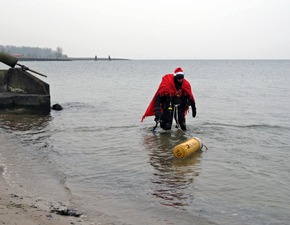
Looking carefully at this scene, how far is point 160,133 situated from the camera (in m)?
11.6

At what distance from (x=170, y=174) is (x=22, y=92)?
931 cm

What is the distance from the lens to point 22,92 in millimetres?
15078

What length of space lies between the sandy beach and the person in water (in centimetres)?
566

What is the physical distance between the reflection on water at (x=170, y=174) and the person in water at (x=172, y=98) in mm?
868

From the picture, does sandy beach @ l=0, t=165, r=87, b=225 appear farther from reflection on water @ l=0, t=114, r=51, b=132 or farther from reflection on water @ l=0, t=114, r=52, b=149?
reflection on water @ l=0, t=114, r=51, b=132

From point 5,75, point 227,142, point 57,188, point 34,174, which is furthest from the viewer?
point 5,75

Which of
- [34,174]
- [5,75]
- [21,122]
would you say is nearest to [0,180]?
[34,174]

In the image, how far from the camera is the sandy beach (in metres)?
4.54

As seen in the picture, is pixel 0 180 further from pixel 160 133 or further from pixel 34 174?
pixel 160 133

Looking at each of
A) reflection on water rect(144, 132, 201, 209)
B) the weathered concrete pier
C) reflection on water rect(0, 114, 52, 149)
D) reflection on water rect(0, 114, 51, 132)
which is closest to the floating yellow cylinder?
reflection on water rect(144, 132, 201, 209)

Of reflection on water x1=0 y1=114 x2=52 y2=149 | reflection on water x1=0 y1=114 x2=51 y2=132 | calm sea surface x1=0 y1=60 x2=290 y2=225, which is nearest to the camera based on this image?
calm sea surface x1=0 y1=60 x2=290 y2=225

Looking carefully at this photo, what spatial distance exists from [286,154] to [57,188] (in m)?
5.41

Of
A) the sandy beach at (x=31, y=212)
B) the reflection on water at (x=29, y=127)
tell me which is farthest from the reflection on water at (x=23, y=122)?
the sandy beach at (x=31, y=212)

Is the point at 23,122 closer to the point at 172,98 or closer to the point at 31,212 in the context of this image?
the point at 172,98
